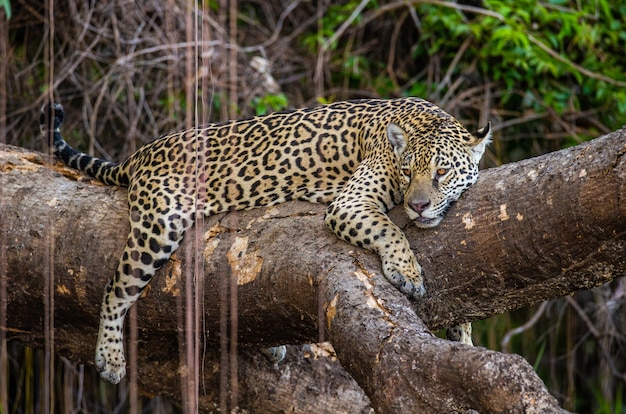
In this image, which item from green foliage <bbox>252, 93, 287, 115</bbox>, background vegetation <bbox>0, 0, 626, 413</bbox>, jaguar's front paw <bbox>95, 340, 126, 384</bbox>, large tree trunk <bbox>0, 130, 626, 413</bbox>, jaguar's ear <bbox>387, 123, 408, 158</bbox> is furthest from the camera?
background vegetation <bbox>0, 0, 626, 413</bbox>

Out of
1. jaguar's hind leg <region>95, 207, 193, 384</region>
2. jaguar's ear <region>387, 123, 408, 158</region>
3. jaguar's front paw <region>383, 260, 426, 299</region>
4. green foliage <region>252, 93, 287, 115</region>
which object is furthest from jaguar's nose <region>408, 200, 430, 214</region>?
green foliage <region>252, 93, 287, 115</region>

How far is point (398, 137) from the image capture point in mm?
4988

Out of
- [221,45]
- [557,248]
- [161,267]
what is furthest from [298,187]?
[221,45]

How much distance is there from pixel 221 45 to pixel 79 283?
3714 millimetres

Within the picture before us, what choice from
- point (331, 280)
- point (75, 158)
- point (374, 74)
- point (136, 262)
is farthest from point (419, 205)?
point (374, 74)

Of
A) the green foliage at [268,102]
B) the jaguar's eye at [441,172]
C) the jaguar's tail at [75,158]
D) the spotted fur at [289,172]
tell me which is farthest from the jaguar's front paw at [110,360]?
the green foliage at [268,102]

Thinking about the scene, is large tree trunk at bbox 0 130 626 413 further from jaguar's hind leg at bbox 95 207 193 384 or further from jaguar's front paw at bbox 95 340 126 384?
jaguar's front paw at bbox 95 340 126 384

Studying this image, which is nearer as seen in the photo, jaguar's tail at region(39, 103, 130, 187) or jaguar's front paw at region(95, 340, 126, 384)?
jaguar's front paw at region(95, 340, 126, 384)

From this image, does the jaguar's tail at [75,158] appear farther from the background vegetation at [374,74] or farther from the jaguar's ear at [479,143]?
the jaguar's ear at [479,143]

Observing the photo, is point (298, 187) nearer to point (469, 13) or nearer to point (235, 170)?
point (235, 170)

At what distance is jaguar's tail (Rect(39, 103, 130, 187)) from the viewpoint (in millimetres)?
5770

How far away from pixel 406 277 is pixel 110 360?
2.07 meters

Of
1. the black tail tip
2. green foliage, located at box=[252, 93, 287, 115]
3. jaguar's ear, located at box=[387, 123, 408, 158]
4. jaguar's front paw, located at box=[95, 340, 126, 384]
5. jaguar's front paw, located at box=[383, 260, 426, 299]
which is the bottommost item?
jaguar's front paw, located at box=[95, 340, 126, 384]

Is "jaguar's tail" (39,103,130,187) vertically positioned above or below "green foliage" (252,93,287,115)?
above
